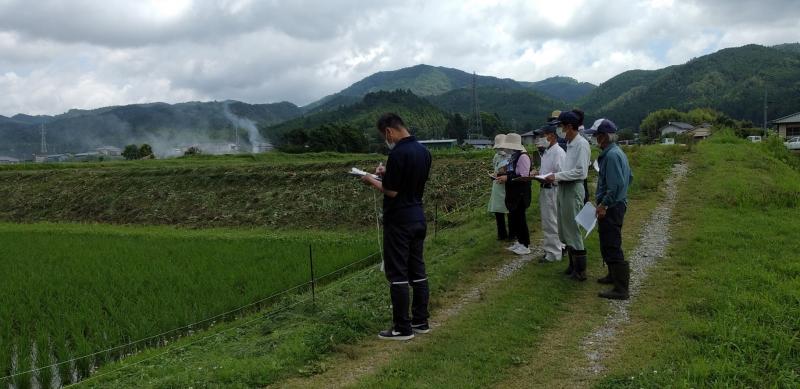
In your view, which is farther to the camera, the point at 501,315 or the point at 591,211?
the point at 591,211

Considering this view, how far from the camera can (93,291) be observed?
7.65 m

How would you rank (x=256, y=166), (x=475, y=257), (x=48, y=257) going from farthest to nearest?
1. (x=256, y=166)
2. (x=48, y=257)
3. (x=475, y=257)

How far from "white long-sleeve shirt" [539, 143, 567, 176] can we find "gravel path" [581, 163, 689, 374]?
1.56m

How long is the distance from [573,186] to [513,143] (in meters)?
1.27

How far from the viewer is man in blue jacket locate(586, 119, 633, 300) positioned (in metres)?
5.31

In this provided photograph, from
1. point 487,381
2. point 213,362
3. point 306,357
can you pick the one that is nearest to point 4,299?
point 213,362

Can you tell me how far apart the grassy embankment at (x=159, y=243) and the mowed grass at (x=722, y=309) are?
4.85m

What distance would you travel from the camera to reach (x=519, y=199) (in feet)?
23.8

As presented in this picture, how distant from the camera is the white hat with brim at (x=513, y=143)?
23.1 ft

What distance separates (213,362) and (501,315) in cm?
258

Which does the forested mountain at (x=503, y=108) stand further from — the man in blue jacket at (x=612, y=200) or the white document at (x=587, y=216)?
the man in blue jacket at (x=612, y=200)

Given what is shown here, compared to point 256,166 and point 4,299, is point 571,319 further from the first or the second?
point 256,166

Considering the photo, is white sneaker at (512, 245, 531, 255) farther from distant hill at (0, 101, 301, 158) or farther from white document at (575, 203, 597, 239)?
distant hill at (0, 101, 301, 158)

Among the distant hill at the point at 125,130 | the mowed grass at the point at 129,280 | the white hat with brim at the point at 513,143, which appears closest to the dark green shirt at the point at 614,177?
the white hat with brim at the point at 513,143
